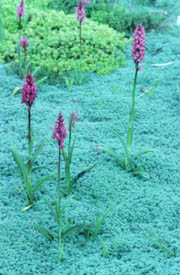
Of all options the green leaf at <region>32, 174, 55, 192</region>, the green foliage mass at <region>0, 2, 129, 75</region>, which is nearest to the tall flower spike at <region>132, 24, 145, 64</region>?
the green leaf at <region>32, 174, 55, 192</region>

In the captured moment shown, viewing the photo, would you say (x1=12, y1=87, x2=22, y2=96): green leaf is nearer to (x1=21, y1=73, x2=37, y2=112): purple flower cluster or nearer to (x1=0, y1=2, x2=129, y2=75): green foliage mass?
(x1=0, y1=2, x2=129, y2=75): green foliage mass

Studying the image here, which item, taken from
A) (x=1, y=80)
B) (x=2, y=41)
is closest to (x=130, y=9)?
(x=2, y=41)

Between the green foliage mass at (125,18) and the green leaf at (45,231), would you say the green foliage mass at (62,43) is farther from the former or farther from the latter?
the green leaf at (45,231)

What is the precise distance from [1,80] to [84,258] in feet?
9.97

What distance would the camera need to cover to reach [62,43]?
6.13 m

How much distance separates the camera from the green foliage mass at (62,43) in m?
5.79

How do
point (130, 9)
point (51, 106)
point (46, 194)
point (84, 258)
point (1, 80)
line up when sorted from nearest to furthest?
point (84, 258) < point (46, 194) < point (51, 106) < point (1, 80) < point (130, 9)

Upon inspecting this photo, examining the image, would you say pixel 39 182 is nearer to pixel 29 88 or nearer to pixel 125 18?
pixel 29 88

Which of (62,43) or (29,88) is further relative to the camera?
(62,43)

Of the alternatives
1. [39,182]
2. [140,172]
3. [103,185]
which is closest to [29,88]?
[39,182]

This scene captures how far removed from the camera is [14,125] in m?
4.45

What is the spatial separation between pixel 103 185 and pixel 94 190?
0.32 feet

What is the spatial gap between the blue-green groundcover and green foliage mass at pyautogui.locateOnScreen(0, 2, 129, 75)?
0.36 metres

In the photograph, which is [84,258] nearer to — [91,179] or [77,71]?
[91,179]
